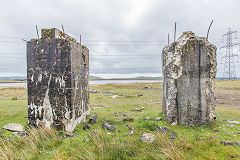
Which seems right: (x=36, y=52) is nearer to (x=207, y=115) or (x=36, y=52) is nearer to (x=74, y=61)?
(x=74, y=61)

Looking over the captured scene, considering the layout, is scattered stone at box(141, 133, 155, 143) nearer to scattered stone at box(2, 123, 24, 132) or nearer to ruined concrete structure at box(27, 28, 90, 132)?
ruined concrete structure at box(27, 28, 90, 132)

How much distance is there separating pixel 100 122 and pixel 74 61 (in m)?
2.97

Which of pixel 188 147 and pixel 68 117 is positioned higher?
pixel 68 117

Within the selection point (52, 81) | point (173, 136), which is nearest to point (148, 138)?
point (173, 136)

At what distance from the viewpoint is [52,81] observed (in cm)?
546

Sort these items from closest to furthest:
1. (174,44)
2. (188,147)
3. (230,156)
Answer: (230,156)
(188,147)
(174,44)

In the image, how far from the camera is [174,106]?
5656 millimetres

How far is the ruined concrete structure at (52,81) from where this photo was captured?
5379 mm

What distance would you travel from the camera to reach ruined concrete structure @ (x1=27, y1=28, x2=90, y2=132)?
538 centimetres

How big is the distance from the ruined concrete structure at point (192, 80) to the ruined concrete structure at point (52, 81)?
4107 mm

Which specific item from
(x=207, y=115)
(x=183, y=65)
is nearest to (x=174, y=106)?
(x=207, y=115)

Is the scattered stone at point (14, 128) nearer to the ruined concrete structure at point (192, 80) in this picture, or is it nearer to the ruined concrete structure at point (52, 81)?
the ruined concrete structure at point (52, 81)

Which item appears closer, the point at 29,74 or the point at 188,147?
the point at 188,147

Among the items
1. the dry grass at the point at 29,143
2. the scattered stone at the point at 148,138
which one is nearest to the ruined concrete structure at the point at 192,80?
→ the scattered stone at the point at 148,138
